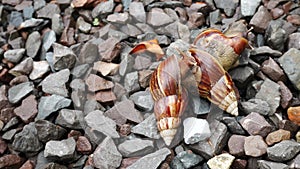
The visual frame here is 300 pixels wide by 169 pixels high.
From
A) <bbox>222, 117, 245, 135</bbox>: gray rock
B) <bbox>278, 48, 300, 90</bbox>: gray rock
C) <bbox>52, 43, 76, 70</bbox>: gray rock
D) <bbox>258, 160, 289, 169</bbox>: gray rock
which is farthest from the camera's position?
<bbox>52, 43, 76, 70</bbox>: gray rock

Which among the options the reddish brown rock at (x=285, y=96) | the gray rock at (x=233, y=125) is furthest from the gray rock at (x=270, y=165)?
the reddish brown rock at (x=285, y=96)

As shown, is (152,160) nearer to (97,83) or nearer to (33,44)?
(97,83)

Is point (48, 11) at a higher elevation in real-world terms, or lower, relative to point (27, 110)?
higher

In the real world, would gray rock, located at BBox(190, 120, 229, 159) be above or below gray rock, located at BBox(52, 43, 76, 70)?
below

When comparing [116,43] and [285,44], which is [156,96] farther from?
[285,44]

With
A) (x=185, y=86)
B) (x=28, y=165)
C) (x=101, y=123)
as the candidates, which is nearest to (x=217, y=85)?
(x=185, y=86)

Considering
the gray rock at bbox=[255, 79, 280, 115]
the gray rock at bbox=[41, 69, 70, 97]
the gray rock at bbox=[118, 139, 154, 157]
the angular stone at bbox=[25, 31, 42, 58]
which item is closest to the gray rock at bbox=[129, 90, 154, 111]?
the gray rock at bbox=[118, 139, 154, 157]

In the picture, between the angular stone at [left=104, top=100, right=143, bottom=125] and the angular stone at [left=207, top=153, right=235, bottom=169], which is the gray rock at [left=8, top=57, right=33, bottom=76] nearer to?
the angular stone at [left=104, top=100, right=143, bottom=125]
